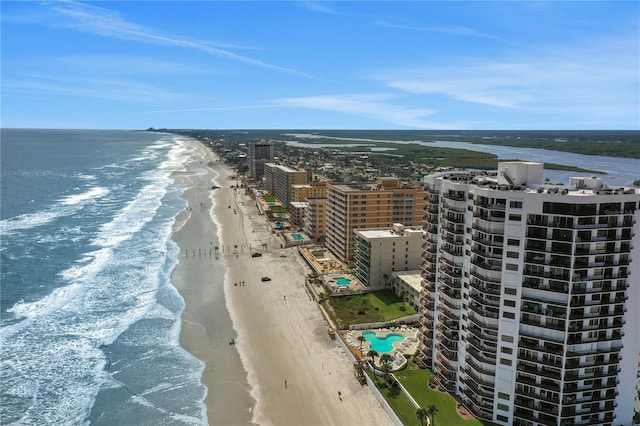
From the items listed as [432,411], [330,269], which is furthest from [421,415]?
[330,269]

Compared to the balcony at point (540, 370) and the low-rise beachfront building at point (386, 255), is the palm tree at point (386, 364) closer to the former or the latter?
the balcony at point (540, 370)

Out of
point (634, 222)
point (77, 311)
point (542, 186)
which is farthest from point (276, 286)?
point (634, 222)

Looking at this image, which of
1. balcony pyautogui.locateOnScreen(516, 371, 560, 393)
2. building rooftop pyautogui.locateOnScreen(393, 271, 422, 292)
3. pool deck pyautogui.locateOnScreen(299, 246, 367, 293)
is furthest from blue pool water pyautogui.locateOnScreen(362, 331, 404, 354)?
balcony pyautogui.locateOnScreen(516, 371, 560, 393)

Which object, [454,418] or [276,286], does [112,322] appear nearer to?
[276,286]

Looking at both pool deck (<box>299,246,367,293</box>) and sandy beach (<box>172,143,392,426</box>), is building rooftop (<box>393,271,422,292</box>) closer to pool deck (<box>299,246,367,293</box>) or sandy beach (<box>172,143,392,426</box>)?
pool deck (<box>299,246,367,293</box>)

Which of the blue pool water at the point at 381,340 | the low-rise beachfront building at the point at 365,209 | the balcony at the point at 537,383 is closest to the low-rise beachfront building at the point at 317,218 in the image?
the low-rise beachfront building at the point at 365,209
